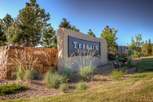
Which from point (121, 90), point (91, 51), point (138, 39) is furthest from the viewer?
point (138, 39)

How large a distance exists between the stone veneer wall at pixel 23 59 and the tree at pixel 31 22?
412 inches

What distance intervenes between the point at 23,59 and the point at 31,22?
1273cm

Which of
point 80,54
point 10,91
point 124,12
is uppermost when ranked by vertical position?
point 124,12

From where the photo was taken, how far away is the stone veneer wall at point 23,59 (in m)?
15.6

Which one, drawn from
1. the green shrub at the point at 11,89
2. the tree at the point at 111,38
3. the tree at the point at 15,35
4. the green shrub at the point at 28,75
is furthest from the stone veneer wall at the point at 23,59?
the tree at the point at 111,38

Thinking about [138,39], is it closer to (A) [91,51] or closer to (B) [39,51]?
(A) [91,51]

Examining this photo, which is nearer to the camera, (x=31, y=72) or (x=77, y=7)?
(x=31, y=72)

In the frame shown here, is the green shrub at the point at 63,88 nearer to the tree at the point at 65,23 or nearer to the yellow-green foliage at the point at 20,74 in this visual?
the yellow-green foliage at the point at 20,74

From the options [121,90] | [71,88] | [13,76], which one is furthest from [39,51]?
[121,90]

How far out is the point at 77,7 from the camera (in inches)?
617

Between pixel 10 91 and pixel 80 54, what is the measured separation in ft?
30.4

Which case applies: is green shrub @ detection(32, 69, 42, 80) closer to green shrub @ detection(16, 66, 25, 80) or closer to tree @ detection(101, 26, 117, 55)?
green shrub @ detection(16, 66, 25, 80)

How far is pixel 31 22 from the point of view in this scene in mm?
28125

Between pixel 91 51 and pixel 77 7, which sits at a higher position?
pixel 77 7
